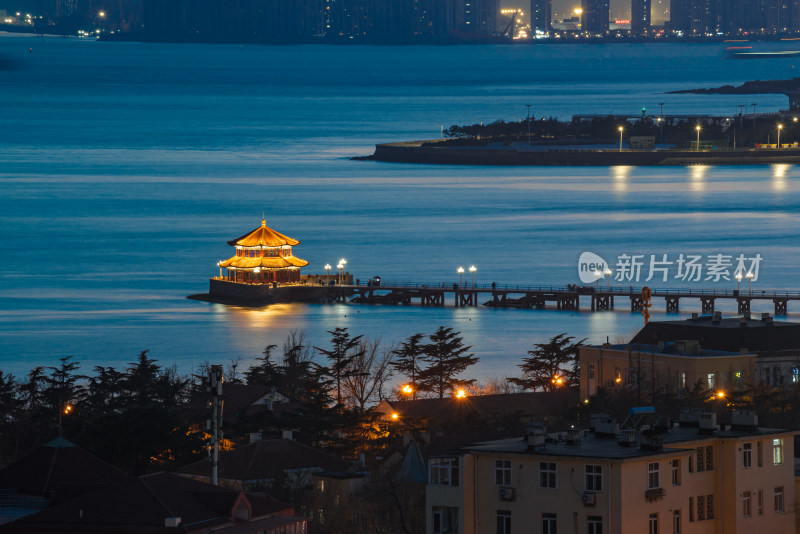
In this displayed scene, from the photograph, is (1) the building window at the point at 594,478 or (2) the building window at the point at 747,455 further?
(2) the building window at the point at 747,455

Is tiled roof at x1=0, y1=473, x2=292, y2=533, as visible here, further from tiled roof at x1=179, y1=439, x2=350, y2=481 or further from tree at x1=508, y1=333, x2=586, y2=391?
tree at x1=508, y1=333, x2=586, y2=391

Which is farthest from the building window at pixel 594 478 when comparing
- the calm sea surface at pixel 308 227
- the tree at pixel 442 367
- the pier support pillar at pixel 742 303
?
the pier support pillar at pixel 742 303

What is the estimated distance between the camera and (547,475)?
1781cm

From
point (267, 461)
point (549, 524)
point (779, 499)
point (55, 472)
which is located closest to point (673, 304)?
point (267, 461)

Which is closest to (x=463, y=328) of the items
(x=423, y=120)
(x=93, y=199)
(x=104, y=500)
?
(x=104, y=500)

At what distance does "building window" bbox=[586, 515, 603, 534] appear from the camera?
17.4m

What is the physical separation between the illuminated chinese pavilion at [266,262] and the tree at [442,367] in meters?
17.6

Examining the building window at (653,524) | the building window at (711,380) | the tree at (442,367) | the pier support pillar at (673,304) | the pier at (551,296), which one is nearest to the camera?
the building window at (653,524)

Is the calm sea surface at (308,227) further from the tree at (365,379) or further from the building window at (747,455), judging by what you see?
the building window at (747,455)

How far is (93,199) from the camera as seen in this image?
90.1 m

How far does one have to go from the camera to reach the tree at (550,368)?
36.0 meters

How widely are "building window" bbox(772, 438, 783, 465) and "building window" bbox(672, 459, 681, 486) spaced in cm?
151

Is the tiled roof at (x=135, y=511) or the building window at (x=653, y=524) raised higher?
the tiled roof at (x=135, y=511)

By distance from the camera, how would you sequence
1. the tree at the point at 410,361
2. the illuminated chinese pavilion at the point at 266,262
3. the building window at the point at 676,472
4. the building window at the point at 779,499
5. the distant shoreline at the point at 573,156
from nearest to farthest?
the building window at the point at 676,472, the building window at the point at 779,499, the tree at the point at 410,361, the illuminated chinese pavilion at the point at 266,262, the distant shoreline at the point at 573,156
